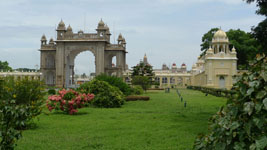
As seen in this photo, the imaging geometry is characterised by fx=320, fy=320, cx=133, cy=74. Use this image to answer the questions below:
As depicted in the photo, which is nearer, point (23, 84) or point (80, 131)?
point (80, 131)

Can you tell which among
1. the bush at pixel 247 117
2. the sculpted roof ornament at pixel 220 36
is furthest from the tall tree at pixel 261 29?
the sculpted roof ornament at pixel 220 36

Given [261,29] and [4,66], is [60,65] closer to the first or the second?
→ [4,66]

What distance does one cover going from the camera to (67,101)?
1105 centimetres

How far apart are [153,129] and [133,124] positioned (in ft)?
3.21

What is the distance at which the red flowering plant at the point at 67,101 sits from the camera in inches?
427

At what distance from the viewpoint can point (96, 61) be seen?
43.3 meters

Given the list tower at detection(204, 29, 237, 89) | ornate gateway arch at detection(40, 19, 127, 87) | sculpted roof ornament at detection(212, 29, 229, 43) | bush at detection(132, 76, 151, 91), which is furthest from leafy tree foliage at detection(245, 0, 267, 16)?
ornate gateway arch at detection(40, 19, 127, 87)


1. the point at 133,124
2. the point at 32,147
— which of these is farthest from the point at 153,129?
the point at 32,147

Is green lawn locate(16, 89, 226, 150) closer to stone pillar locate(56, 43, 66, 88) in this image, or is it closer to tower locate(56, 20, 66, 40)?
stone pillar locate(56, 43, 66, 88)

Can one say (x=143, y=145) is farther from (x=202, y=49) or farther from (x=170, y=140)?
(x=202, y=49)

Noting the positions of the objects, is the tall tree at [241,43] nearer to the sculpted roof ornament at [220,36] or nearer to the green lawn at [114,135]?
the sculpted roof ornament at [220,36]

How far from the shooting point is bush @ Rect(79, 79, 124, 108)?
45.0 feet

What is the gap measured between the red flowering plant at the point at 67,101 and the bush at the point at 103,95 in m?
2.60

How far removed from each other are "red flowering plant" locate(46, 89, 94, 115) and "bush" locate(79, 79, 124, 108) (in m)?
2.60
